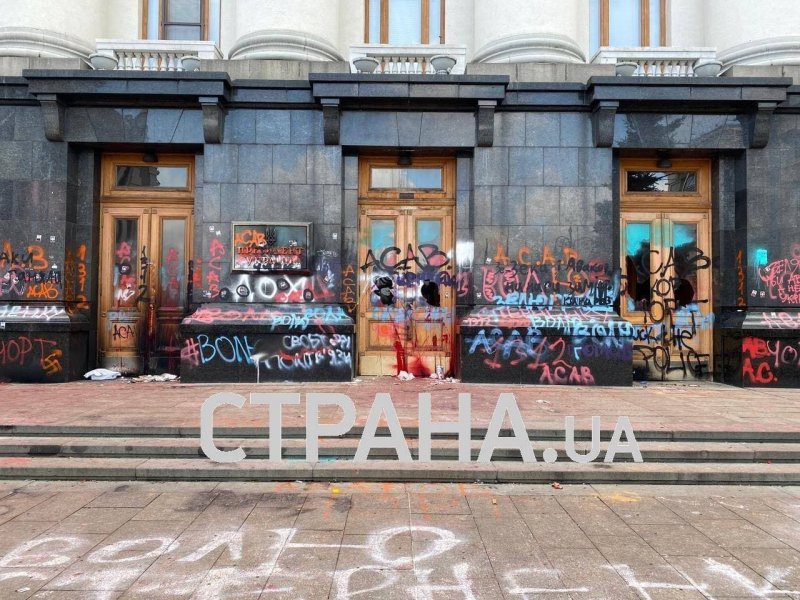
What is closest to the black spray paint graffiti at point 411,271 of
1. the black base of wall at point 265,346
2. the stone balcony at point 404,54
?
the black base of wall at point 265,346

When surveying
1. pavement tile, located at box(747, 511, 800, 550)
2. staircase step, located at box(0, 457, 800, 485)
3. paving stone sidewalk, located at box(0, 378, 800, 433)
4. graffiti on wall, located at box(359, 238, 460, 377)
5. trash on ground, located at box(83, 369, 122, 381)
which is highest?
graffiti on wall, located at box(359, 238, 460, 377)

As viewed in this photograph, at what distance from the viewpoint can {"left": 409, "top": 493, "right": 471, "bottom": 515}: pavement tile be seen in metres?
5.45

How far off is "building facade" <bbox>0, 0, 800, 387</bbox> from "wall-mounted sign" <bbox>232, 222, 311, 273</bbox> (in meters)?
0.04

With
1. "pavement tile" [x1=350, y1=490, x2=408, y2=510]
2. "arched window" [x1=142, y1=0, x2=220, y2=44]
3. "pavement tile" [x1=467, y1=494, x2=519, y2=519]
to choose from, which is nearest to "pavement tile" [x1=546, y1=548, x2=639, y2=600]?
"pavement tile" [x1=467, y1=494, x2=519, y2=519]

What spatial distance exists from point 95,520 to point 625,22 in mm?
13477

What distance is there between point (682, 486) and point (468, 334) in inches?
202

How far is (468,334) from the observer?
431 inches

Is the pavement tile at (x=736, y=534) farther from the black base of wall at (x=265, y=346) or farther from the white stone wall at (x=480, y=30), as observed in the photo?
the white stone wall at (x=480, y=30)

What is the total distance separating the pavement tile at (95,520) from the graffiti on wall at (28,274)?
23.6ft

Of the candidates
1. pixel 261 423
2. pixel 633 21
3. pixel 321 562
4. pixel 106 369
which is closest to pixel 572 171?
pixel 633 21

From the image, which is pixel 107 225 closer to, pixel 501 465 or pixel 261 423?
pixel 261 423

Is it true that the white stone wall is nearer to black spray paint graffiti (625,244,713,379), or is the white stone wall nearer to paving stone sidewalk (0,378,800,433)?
black spray paint graffiti (625,244,713,379)

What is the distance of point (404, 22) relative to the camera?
Result: 12820 mm

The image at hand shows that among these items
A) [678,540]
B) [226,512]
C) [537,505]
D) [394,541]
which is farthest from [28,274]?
[678,540]
